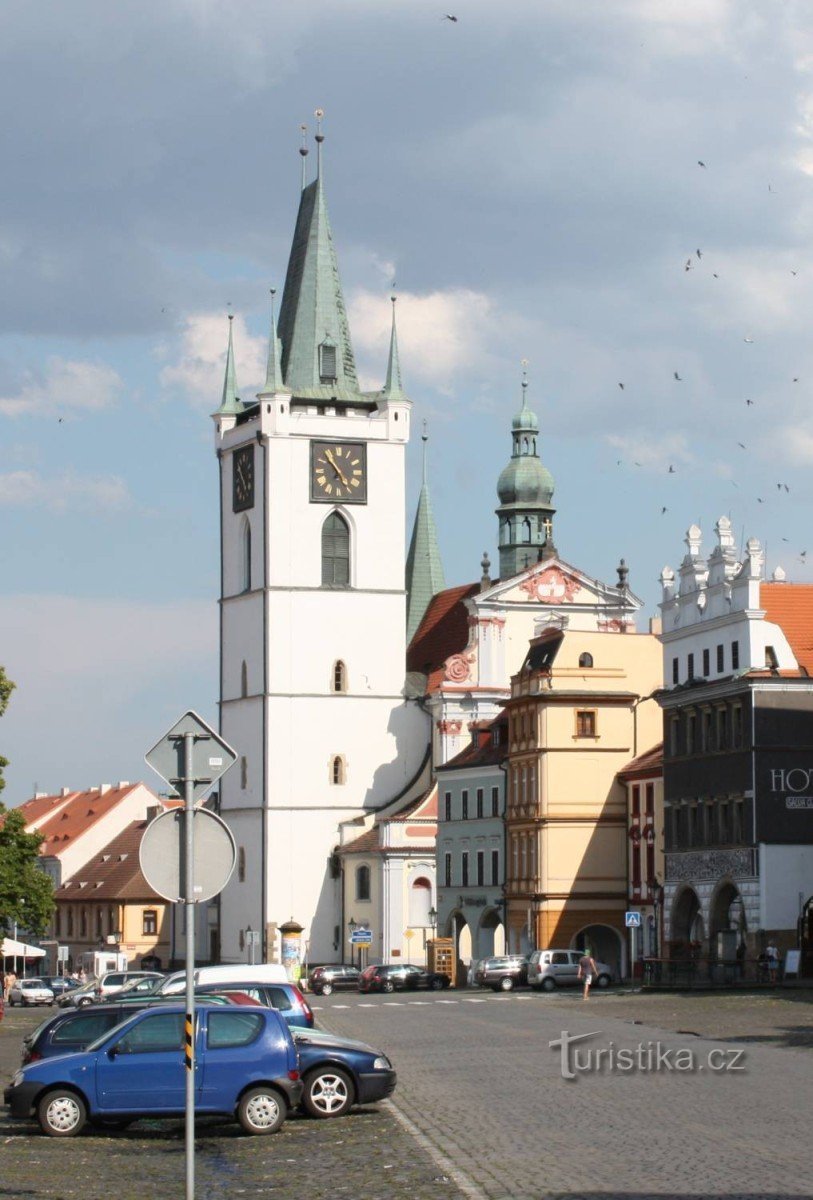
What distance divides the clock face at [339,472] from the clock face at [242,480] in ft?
10.1

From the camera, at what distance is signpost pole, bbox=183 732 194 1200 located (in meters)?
18.3

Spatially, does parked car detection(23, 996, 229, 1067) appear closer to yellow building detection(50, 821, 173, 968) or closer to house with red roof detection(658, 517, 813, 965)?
house with red roof detection(658, 517, 813, 965)

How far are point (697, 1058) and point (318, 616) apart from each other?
7777 cm

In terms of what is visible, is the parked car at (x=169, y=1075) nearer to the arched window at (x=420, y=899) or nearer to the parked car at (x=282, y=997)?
the parked car at (x=282, y=997)

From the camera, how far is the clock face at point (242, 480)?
11588cm

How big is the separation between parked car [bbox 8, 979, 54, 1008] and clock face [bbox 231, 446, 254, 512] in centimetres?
3226

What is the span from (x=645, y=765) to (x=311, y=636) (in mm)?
29332

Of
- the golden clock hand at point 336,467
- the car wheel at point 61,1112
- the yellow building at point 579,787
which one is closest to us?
the car wheel at point 61,1112

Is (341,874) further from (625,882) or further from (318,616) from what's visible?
(625,882)

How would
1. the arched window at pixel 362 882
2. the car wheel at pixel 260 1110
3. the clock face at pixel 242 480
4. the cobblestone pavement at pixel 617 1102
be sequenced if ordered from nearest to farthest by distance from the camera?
the cobblestone pavement at pixel 617 1102, the car wheel at pixel 260 1110, the arched window at pixel 362 882, the clock face at pixel 242 480

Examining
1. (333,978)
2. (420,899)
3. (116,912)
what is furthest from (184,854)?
(116,912)

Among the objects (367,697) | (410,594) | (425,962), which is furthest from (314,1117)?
(410,594)

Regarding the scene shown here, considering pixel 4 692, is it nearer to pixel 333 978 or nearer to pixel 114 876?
pixel 333 978

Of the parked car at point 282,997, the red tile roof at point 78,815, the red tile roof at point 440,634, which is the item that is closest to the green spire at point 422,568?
the red tile roof at point 440,634
